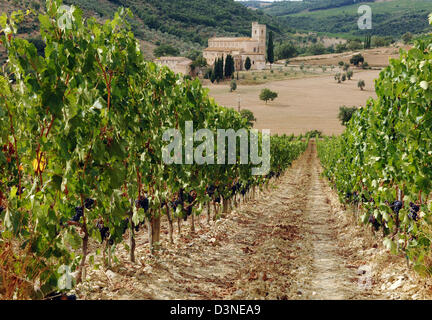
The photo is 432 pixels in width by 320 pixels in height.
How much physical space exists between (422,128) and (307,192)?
15.0m

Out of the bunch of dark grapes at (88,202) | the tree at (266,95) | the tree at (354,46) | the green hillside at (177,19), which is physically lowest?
the bunch of dark grapes at (88,202)

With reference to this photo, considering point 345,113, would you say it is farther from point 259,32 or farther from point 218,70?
point 259,32

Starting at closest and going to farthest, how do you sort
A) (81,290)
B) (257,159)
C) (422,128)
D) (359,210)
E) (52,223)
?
(52,223) < (81,290) < (422,128) < (359,210) < (257,159)

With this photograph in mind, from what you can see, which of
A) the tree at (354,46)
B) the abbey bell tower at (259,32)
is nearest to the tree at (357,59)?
the tree at (354,46)

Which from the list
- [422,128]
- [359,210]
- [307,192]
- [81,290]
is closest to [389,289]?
[422,128]

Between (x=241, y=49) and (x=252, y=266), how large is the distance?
133m

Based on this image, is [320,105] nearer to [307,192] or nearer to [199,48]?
[307,192]

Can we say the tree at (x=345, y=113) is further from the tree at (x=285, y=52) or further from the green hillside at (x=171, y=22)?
the tree at (x=285, y=52)

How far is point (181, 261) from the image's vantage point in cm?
681

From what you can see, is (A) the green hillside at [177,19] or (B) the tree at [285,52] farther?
(A) the green hillside at [177,19]

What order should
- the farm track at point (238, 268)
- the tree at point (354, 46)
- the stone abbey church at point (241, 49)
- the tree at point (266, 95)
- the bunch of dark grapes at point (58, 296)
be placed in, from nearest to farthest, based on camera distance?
the bunch of dark grapes at point (58, 296) → the farm track at point (238, 268) → the tree at point (266, 95) → the stone abbey church at point (241, 49) → the tree at point (354, 46)

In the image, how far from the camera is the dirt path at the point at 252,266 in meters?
5.43
